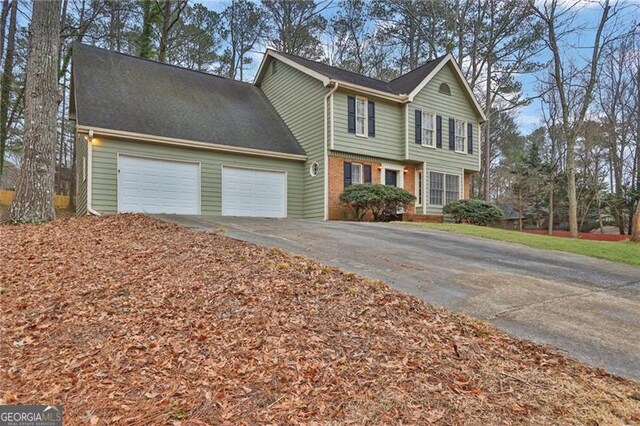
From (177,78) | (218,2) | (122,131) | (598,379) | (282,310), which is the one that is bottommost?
(598,379)

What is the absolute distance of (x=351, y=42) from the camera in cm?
2433

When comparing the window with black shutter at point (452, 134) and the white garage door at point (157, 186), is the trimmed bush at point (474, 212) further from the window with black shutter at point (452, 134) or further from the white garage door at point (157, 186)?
the white garage door at point (157, 186)

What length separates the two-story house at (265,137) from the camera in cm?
1173

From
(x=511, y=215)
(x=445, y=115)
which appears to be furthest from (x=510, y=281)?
(x=511, y=215)

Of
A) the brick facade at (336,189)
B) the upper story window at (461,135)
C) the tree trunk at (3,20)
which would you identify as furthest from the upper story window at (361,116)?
the tree trunk at (3,20)

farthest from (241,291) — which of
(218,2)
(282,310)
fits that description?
(218,2)

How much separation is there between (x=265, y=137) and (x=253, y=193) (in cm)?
226

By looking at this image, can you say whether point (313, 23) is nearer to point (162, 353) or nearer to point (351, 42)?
point (351, 42)

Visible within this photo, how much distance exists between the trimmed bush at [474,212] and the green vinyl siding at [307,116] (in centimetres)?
571

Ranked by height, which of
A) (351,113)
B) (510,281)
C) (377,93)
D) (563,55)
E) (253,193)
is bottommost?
(510,281)

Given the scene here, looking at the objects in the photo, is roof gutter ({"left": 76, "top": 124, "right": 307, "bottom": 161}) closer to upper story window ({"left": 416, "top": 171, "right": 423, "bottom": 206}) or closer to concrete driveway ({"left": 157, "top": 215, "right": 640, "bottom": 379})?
concrete driveway ({"left": 157, "top": 215, "right": 640, "bottom": 379})

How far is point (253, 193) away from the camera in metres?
13.8

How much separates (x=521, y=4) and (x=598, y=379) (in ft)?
69.2

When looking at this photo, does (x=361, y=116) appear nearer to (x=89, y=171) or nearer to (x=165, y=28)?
(x=89, y=171)
